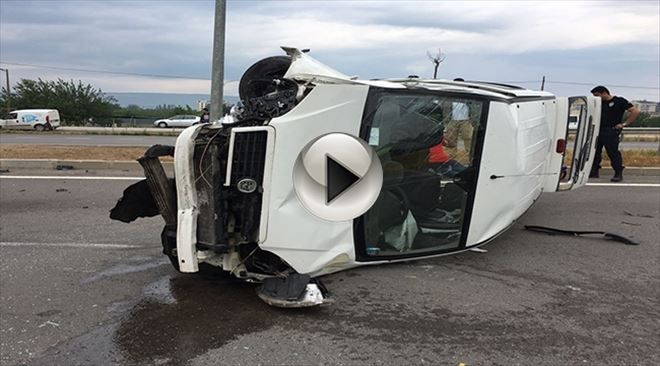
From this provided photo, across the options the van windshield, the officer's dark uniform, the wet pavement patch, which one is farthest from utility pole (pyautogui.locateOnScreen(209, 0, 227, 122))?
the officer's dark uniform

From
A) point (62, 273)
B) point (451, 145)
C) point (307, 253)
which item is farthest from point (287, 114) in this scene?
point (62, 273)

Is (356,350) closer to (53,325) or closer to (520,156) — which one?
(53,325)

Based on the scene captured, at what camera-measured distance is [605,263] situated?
444 centimetres

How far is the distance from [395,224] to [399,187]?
0.28m

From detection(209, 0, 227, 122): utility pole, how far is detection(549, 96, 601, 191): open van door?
574 centimetres

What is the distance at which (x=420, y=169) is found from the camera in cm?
376

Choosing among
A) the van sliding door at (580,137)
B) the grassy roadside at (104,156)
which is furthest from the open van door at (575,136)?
the grassy roadside at (104,156)

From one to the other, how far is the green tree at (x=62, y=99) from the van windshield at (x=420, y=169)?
51.9 metres

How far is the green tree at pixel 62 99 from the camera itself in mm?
50594

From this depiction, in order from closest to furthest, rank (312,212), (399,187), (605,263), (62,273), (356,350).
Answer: (356,350) < (312,212) < (399,187) < (62,273) < (605,263)

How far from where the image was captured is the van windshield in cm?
359

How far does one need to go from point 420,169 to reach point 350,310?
1147 mm

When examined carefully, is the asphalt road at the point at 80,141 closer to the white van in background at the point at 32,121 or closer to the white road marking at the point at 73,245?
the white van in background at the point at 32,121
